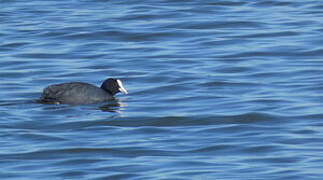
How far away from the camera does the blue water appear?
39.2 feet

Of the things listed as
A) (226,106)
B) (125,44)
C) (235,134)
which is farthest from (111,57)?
(235,134)

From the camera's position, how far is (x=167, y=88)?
56.5 feet

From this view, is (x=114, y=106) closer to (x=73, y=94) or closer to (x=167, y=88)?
(x=73, y=94)

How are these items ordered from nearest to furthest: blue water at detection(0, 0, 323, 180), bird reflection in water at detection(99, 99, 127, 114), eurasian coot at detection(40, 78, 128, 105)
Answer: blue water at detection(0, 0, 323, 180) → bird reflection in water at detection(99, 99, 127, 114) → eurasian coot at detection(40, 78, 128, 105)

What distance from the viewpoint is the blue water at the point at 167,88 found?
11.9m

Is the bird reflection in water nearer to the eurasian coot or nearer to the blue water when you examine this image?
the blue water

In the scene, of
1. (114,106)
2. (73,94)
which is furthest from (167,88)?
(73,94)

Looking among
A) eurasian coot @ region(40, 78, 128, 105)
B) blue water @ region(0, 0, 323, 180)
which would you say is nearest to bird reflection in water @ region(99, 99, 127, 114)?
blue water @ region(0, 0, 323, 180)

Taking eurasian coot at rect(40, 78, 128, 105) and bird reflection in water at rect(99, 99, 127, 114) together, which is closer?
bird reflection in water at rect(99, 99, 127, 114)

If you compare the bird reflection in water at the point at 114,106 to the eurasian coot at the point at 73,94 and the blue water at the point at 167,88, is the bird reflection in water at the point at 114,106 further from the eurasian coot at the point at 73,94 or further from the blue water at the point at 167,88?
the eurasian coot at the point at 73,94

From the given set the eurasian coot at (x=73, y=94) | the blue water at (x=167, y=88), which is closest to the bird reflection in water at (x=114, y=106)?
the blue water at (x=167, y=88)

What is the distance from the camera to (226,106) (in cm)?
1550

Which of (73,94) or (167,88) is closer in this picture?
(73,94)

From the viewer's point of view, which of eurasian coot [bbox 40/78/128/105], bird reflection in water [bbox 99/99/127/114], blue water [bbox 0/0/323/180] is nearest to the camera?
blue water [bbox 0/0/323/180]
